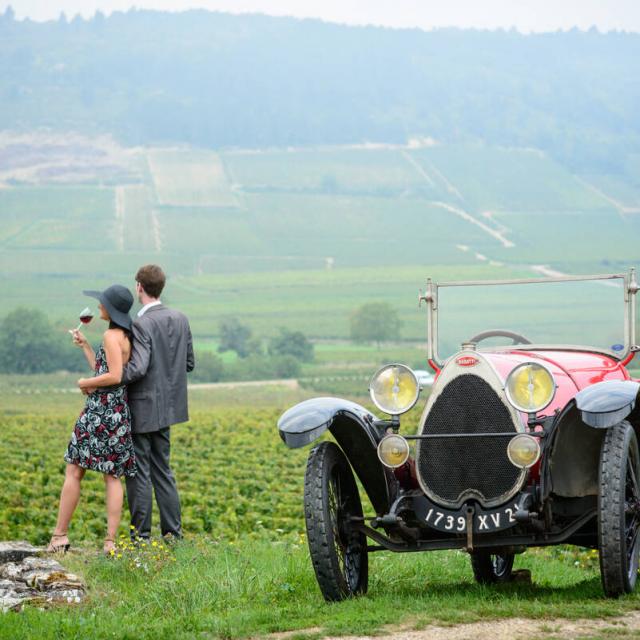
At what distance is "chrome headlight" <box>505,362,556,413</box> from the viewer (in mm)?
6094

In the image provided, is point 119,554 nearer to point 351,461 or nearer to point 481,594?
point 351,461

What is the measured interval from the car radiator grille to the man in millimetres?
2261

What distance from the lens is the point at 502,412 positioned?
618cm

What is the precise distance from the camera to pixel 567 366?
6.98 meters

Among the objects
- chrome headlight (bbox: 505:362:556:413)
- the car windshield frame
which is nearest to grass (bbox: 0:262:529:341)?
the car windshield frame

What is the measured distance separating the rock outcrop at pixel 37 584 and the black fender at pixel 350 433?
1.40m

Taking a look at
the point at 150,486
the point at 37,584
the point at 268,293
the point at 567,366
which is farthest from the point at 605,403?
the point at 268,293

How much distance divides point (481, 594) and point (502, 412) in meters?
0.99

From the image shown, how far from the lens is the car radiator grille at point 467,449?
6145 mm

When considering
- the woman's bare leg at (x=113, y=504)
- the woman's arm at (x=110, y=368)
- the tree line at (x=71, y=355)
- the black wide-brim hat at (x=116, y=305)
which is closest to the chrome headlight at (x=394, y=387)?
the woman's arm at (x=110, y=368)

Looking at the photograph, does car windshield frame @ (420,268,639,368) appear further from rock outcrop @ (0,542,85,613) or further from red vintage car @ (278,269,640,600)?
rock outcrop @ (0,542,85,613)

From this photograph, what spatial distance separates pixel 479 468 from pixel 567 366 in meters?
1.13

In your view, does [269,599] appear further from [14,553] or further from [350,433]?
[14,553]

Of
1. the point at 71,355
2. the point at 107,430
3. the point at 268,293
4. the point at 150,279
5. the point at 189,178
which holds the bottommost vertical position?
the point at 71,355
